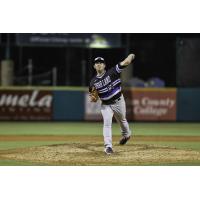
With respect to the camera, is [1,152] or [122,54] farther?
[122,54]

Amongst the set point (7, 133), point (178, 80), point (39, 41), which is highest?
point (39, 41)

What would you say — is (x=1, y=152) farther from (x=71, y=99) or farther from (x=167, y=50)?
(x=167, y=50)

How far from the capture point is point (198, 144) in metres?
14.9

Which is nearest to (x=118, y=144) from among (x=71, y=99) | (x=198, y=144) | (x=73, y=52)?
(x=198, y=144)

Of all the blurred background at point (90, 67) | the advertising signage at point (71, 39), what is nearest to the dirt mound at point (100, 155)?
the blurred background at point (90, 67)

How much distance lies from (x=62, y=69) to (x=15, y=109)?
5061mm

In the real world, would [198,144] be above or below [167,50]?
below

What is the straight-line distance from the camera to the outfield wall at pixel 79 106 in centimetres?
2173

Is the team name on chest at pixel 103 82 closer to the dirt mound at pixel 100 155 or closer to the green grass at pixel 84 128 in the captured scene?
the dirt mound at pixel 100 155

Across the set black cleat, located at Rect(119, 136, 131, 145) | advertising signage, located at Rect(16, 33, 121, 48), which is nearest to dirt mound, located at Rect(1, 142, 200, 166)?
black cleat, located at Rect(119, 136, 131, 145)

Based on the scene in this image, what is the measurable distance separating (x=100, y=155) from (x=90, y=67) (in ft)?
43.6

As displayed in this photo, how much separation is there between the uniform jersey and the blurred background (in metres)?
9.24

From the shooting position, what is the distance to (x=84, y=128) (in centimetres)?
1938

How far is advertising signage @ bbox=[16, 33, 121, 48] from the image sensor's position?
75.7 feet
